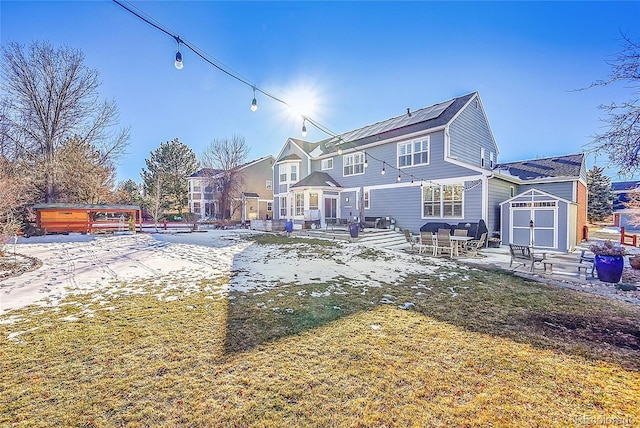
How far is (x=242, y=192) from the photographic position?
30.0m

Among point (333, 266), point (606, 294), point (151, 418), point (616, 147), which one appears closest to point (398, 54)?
point (616, 147)

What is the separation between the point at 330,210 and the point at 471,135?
1023 cm

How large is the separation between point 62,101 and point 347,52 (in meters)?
21.7

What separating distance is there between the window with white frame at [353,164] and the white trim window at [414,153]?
301 cm

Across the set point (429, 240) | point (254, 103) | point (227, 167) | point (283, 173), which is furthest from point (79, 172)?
point (429, 240)

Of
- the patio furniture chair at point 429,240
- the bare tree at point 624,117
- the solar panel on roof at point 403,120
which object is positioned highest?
the solar panel on roof at point 403,120

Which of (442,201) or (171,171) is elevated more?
(171,171)

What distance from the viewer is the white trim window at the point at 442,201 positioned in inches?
553

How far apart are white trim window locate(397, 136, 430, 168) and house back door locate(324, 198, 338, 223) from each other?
5.64m

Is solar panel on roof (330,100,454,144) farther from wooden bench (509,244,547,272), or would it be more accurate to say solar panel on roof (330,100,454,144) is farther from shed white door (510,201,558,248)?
wooden bench (509,244,547,272)

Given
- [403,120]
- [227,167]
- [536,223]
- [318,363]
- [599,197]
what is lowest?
[318,363]

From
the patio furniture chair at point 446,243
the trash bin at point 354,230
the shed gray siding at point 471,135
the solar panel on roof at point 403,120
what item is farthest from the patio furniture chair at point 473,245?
the solar panel on roof at point 403,120

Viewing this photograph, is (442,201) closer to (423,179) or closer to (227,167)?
(423,179)

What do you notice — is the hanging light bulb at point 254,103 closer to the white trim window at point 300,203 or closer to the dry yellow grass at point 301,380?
the dry yellow grass at point 301,380
